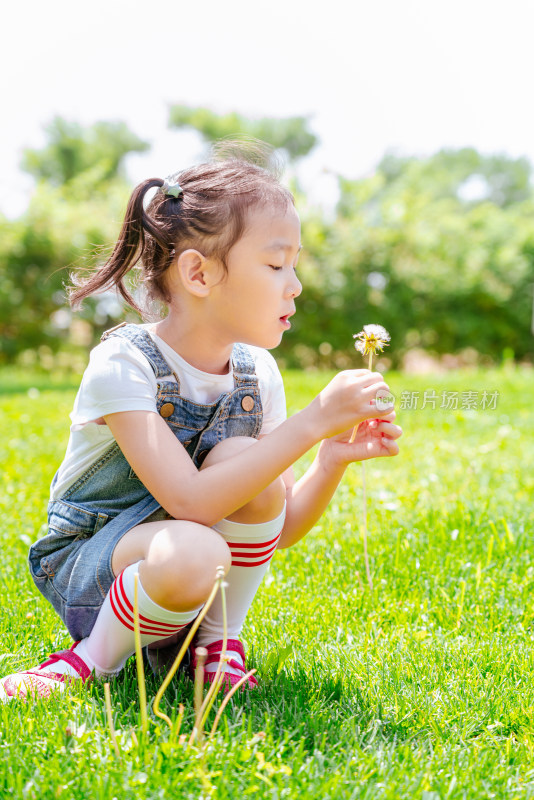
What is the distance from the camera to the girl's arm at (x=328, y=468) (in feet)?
5.06

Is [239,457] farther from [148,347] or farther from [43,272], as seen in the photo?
[43,272]

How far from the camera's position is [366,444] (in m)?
1.54

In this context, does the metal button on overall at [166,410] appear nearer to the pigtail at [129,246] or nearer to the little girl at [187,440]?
the little girl at [187,440]

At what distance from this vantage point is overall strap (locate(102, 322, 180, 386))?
59.2 inches

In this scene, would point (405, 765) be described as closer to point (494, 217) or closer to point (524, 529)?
point (524, 529)

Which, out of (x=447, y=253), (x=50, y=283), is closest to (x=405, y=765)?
(x=50, y=283)

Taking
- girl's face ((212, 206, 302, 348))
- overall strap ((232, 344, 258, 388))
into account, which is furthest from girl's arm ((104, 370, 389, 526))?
overall strap ((232, 344, 258, 388))

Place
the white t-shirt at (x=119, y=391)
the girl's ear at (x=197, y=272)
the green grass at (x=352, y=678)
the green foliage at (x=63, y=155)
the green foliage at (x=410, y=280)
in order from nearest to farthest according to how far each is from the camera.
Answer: the green grass at (x=352, y=678) → the white t-shirt at (x=119, y=391) → the girl's ear at (x=197, y=272) → the green foliage at (x=410, y=280) → the green foliage at (x=63, y=155)

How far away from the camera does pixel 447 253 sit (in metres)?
11.1

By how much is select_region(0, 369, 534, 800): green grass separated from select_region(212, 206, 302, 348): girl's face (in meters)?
0.54

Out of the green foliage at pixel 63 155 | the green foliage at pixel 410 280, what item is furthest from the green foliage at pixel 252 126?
the green foliage at pixel 410 280

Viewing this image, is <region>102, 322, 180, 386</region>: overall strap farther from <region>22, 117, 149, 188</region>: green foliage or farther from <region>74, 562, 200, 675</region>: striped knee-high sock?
<region>22, 117, 149, 188</region>: green foliage

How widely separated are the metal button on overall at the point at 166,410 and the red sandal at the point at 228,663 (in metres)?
0.47

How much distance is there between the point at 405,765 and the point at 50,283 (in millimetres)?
8795
